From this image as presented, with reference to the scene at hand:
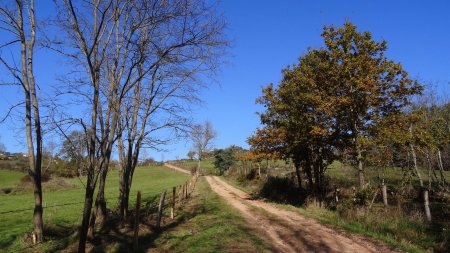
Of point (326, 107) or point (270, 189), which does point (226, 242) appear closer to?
point (326, 107)

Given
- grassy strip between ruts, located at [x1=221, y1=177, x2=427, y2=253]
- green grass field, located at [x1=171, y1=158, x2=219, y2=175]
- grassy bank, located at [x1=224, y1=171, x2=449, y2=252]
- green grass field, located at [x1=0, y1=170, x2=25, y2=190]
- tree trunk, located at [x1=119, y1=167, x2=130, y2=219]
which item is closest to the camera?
grassy strip between ruts, located at [x1=221, y1=177, x2=427, y2=253]

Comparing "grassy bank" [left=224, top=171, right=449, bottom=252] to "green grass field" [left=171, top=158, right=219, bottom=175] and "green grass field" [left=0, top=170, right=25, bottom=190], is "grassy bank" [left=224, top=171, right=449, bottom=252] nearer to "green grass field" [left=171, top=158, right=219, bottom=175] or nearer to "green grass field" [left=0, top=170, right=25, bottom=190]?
"green grass field" [left=0, top=170, right=25, bottom=190]

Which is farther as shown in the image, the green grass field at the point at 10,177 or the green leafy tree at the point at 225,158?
the green leafy tree at the point at 225,158

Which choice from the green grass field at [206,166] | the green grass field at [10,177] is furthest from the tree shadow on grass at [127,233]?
the green grass field at [206,166]

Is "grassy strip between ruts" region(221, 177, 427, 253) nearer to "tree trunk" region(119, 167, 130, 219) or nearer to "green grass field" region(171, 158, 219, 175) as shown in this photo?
"tree trunk" region(119, 167, 130, 219)

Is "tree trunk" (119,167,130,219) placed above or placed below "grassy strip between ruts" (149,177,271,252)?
above

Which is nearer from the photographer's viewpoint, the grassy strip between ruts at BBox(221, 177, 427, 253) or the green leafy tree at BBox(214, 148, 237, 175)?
the grassy strip between ruts at BBox(221, 177, 427, 253)

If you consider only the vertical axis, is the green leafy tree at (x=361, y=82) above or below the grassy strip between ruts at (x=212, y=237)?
above

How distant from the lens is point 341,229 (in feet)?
44.4

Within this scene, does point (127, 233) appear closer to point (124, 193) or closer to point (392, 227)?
point (124, 193)

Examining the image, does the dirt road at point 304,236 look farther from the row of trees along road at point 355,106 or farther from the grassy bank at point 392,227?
the row of trees along road at point 355,106

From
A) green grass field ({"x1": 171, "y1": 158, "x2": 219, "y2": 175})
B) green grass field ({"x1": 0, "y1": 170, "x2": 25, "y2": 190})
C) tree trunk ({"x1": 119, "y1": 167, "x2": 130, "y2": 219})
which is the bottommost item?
tree trunk ({"x1": 119, "y1": 167, "x2": 130, "y2": 219})

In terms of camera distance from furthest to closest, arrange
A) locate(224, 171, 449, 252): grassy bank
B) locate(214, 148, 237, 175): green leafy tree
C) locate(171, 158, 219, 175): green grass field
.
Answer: locate(171, 158, 219, 175): green grass field, locate(214, 148, 237, 175): green leafy tree, locate(224, 171, 449, 252): grassy bank

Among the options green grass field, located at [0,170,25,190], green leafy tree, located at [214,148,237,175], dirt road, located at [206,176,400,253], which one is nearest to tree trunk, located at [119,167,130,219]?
dirt road, located at [206,176,400,253]
